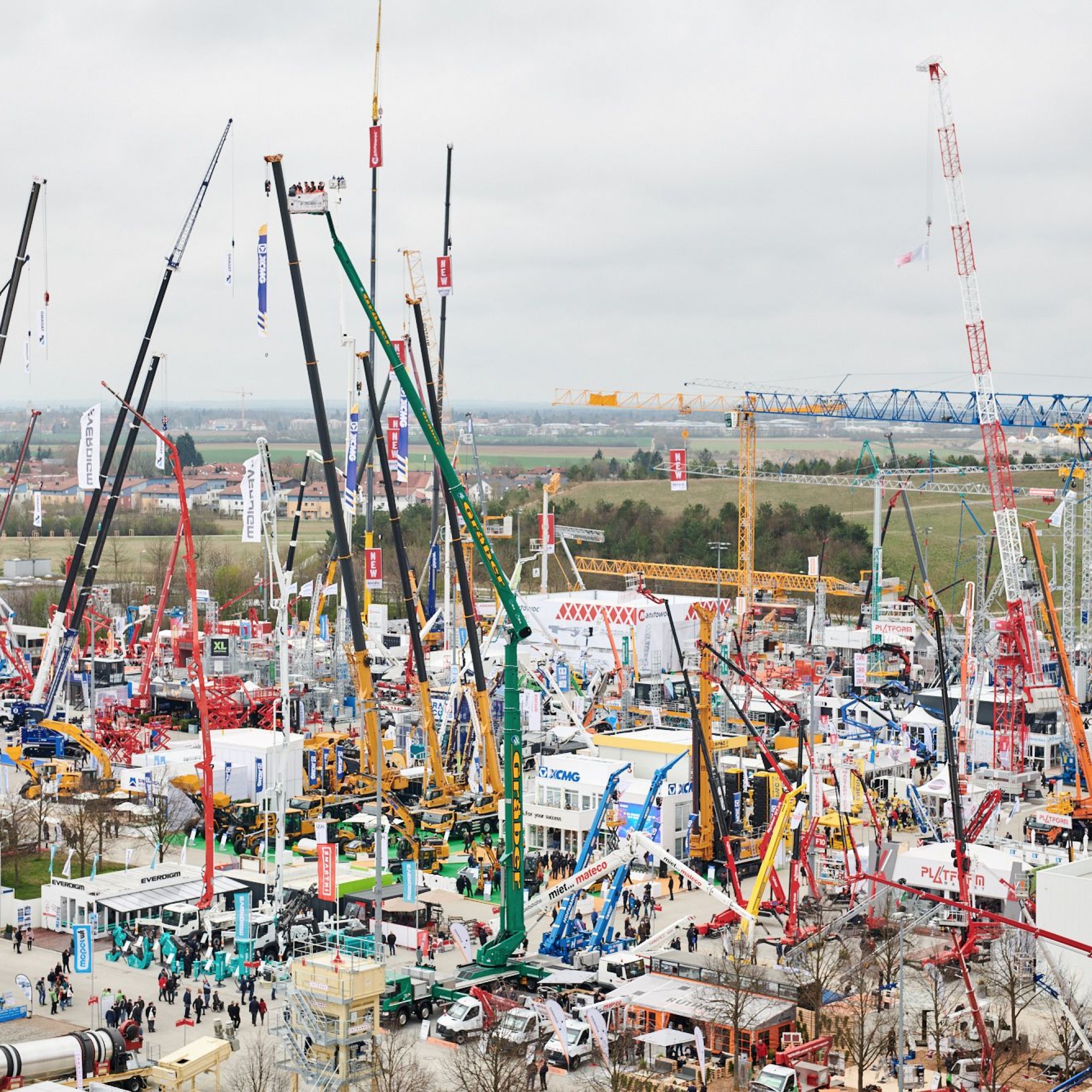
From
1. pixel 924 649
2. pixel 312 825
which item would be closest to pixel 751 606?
pixel 924 649

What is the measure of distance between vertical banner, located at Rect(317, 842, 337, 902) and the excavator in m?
16.8

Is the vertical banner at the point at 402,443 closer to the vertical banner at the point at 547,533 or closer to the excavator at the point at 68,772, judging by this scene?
the vertical banner at the point at 547,533

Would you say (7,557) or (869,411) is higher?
(869,411)

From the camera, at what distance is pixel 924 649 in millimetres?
80750

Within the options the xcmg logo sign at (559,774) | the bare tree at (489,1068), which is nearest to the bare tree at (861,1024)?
the bare tree at (489,1068)

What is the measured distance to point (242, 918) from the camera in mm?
35094

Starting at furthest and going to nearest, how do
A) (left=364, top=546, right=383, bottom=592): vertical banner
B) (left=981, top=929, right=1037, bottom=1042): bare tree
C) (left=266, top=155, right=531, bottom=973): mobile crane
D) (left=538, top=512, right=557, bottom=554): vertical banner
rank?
(left=538, top=512, right=557, bottom=554): vertical banner
(left=364, top=546, right=383, bottom=592): vertical banner
(left=266, top=155, right=531, bottom=973): mobile crane
(left=981, top=929, right=1037, bottom=1042): bare tree

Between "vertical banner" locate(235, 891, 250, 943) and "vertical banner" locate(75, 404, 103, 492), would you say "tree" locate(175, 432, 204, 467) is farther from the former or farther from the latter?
"vertical banner" locate(235, 891, 250, 943)

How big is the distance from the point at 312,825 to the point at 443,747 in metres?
8.00

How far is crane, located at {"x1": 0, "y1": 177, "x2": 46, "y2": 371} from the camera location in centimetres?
5041

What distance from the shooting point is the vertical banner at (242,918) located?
115ft

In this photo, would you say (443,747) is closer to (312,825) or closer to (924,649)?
(312,825)

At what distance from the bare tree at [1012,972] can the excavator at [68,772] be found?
27.7 m

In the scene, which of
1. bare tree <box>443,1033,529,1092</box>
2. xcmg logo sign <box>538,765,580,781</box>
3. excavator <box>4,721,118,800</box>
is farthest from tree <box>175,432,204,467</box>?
bare tree <box>443,1033,529,1092</box>
